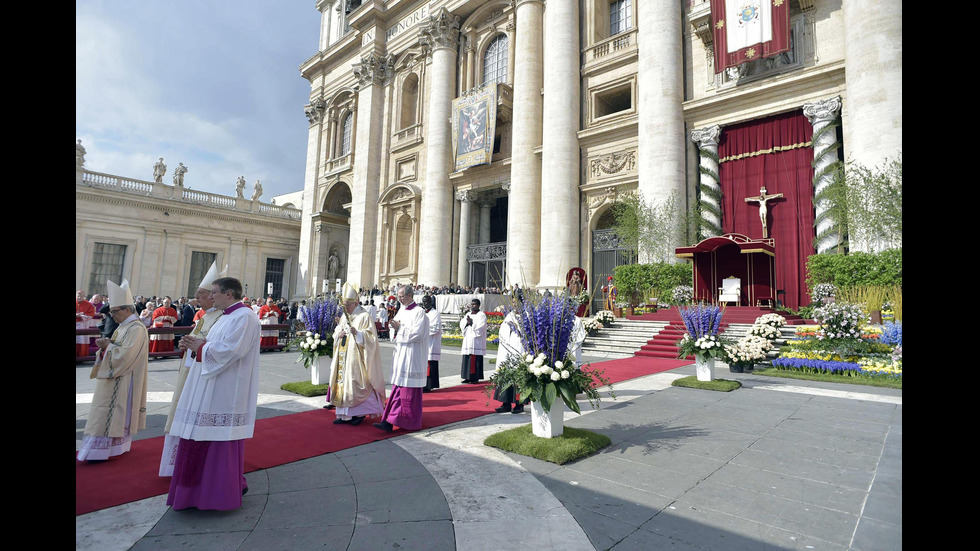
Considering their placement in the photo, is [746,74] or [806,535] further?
[746,74]

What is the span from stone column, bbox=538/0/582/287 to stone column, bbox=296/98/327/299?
18706 mm

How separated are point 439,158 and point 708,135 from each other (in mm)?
13956

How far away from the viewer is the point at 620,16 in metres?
22.9

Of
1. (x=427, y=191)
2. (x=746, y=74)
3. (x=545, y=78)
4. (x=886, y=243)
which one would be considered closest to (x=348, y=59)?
(x=427, y=191)

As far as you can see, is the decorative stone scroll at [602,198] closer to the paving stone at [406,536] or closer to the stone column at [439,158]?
the stone column at [439,158]

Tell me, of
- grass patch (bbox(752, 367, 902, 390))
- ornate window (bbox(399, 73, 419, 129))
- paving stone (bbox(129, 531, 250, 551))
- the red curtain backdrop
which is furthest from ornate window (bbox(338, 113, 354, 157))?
paving stone (bbox(129, 531, 250, 551))

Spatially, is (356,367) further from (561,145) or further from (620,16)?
(620,16)

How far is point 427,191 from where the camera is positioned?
87.4ft

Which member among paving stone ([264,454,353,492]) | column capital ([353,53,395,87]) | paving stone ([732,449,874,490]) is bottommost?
paving stone ([264,454,353,492])

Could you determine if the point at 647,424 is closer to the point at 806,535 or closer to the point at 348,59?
the point at 806,535

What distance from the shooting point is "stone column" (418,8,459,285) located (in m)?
26.3

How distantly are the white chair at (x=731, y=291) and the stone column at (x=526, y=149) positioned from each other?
26.4 ft

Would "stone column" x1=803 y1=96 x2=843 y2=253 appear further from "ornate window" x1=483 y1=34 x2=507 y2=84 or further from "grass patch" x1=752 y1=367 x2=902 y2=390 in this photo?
"ornate window" x1=483 y1=34 x2=507 y2=84

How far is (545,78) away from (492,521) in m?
21.8
